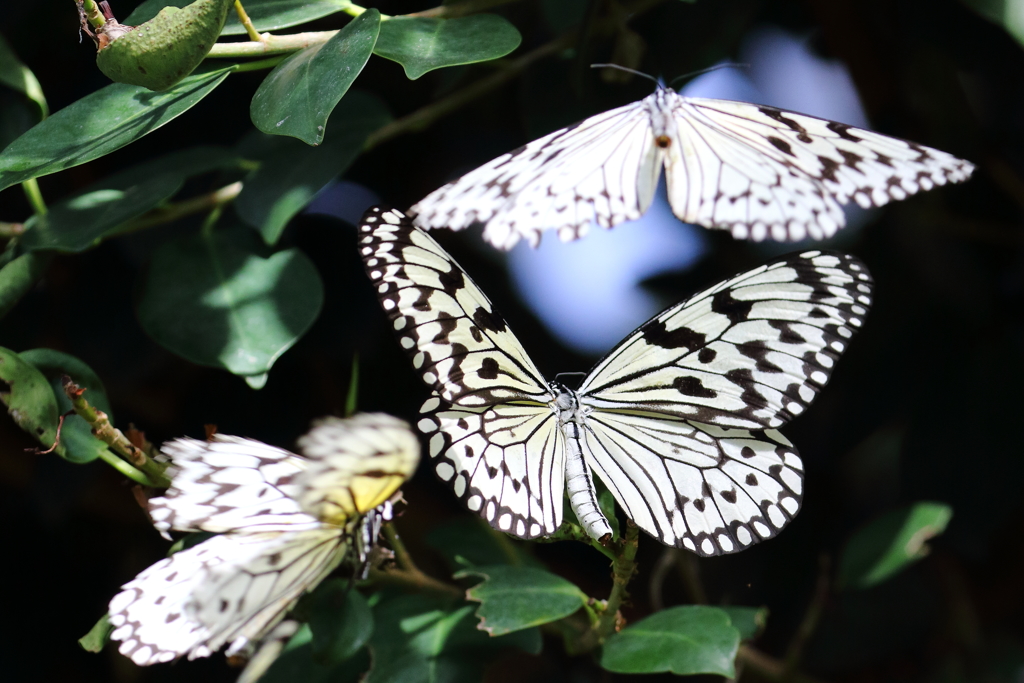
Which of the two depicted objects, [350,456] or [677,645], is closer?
[350,456]

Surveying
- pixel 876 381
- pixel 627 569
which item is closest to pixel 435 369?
pixel 627 569

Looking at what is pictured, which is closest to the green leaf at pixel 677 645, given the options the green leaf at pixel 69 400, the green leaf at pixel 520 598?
the green leaf at pixel 520 598

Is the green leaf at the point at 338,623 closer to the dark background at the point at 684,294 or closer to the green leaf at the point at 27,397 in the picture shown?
the green leaf at the point at 27,397

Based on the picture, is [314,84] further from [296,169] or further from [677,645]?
[677,645]

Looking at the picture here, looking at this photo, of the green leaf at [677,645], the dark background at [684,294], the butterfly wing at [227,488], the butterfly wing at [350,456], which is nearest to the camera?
the butterfly wing at [350,456]

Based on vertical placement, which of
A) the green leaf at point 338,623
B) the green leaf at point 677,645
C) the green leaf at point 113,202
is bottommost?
the green leaf at point 677,645

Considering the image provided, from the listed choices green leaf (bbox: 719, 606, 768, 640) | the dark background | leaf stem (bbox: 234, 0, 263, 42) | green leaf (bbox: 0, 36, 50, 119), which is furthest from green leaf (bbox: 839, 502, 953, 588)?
green leaf (bbox: 0, 36, 50, 119)

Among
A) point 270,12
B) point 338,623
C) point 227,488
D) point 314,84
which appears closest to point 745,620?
point 338,623

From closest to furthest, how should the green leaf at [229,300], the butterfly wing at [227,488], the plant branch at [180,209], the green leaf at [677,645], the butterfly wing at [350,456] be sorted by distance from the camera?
the butterfly wing at [350,456], the butterfly wing at [227,488], the green leaf at [677,645], the green leaf at [229,300], the plant branch at [180,209]
